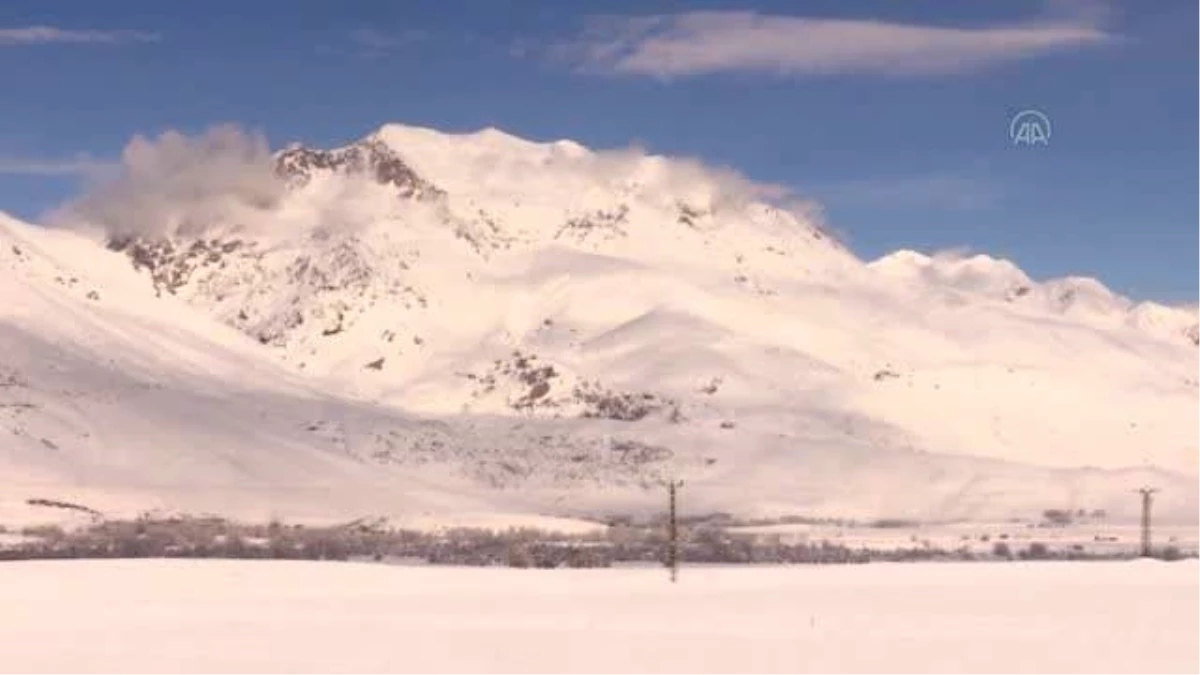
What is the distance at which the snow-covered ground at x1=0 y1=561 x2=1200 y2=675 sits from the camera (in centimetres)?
3603

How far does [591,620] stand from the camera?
148ft

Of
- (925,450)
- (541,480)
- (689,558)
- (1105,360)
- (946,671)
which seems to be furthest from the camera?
(1105,360)

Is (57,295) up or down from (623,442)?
up

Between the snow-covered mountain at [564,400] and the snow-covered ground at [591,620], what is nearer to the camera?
the snow-covered ground at [591,620]

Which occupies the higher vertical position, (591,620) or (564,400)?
(564,400)

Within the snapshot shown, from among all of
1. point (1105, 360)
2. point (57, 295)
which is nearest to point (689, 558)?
point (57, 295)

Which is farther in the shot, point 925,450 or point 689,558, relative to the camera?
point 925,450

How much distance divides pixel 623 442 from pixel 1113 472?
115 ft

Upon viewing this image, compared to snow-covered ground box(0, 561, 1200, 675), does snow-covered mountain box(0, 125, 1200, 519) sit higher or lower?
higher

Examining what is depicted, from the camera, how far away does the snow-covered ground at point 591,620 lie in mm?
36031

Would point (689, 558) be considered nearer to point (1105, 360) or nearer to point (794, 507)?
point (794, 507)

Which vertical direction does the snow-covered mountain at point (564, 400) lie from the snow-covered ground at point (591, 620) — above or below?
above

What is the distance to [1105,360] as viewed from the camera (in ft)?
633

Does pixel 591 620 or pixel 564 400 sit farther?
pixel 564 400
